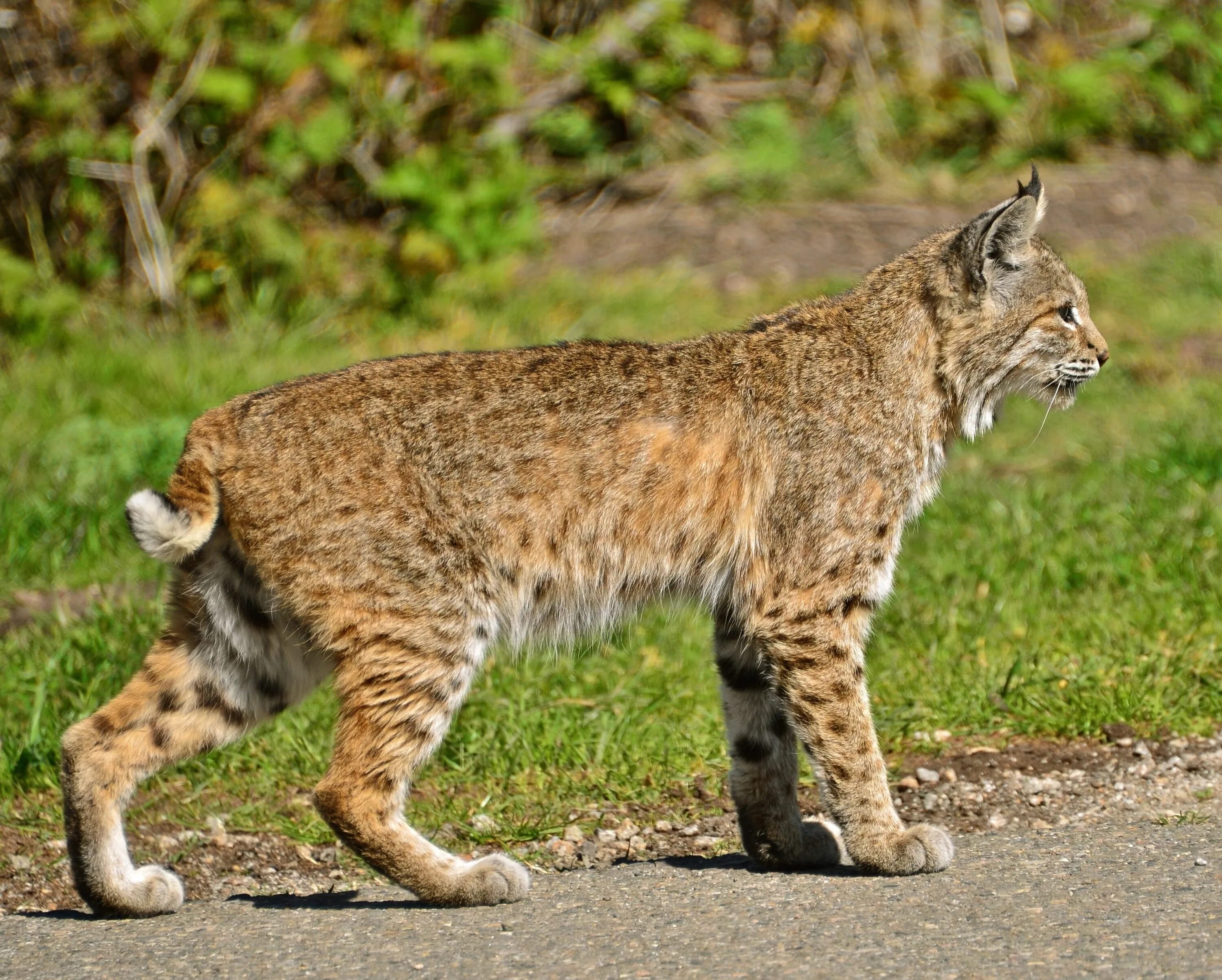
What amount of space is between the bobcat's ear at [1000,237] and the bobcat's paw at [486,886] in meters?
2.14

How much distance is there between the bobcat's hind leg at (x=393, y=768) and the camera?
13.4 feet

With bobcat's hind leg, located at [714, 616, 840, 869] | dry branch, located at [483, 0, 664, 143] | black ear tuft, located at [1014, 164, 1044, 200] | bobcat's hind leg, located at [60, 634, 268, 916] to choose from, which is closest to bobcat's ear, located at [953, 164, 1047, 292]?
black ear tuft, located at [1014, 164, 1044, 200]

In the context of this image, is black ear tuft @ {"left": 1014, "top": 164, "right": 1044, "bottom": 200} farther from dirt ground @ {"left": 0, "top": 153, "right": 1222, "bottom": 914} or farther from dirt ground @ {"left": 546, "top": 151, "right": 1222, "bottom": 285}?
dirt ground @ {"left": 546, "top": 151, "right": 1222, "bottom": 285}

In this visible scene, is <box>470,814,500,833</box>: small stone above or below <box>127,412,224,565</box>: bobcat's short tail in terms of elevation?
below

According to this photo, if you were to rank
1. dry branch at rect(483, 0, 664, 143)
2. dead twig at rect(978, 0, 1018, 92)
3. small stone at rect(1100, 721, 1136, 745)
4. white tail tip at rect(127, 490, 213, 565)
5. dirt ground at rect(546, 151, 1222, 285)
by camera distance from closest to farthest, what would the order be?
white tail tip at rect(127, 490, 213, 565) → small stone at rect(1100, 721, 1136, 745) → dirt ground at rect(546, 151, 1222, 285) → dry branch at rect(483, 0, 664, 143) → dead twig at rect(978, 0, 1018, 92)

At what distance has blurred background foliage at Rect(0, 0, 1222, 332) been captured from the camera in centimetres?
880

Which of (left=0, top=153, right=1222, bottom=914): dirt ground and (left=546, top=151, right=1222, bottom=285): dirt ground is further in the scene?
(left=546, top=151, right=1222, bottom=285): dirt ground

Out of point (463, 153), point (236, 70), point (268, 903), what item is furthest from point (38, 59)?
point (268, 903)

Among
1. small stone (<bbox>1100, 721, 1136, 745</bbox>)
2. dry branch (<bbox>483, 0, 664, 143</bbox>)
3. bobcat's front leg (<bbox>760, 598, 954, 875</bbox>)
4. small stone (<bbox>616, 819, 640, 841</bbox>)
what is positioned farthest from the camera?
dry branch (<bbox>483, 0, 664, 143</bbox>)

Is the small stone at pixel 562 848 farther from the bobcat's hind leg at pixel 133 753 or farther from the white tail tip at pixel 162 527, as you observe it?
the white tail tip at pixel 162 527

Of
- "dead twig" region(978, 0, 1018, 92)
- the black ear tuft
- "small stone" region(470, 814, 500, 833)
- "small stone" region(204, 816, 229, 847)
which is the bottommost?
"small stone" region(204, 816, 229, 847)

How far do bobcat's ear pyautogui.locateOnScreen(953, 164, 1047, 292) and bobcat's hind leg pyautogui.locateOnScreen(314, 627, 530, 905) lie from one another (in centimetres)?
189

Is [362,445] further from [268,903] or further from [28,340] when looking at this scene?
[28,340]

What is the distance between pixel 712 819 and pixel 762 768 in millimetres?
386
